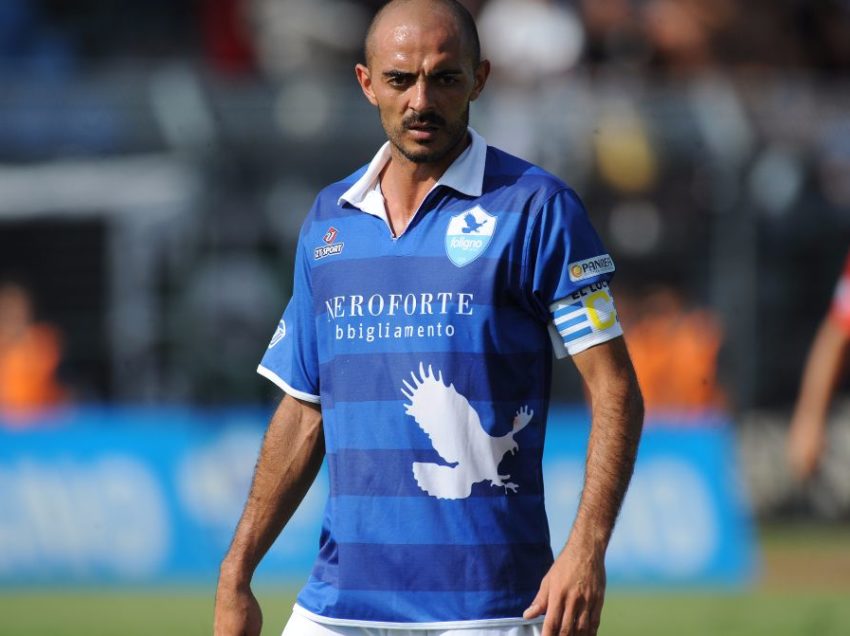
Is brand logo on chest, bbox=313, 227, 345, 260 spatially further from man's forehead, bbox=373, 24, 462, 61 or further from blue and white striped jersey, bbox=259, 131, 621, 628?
A: man's forehead, bbox=373, 24, 462, 61

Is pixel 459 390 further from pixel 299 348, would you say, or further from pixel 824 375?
pixel 824 375

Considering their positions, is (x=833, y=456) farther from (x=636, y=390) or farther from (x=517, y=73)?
(x=636, y=390)

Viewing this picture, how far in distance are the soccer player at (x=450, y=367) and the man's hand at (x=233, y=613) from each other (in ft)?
0.52

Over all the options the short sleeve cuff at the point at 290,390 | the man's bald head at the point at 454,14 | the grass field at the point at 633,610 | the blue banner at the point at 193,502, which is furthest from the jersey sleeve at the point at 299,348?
the blue banner at the point at 193,502

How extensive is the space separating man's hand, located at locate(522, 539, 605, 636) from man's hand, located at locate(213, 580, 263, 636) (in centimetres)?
93

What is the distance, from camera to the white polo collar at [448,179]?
14.1 ft

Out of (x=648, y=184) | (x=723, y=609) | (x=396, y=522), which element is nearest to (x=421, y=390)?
(x=396, y=522)

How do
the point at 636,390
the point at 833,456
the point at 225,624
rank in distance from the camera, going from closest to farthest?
the point at 636,390 < the point at 225,624 < the point at 833,456

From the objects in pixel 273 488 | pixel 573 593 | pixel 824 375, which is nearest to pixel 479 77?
pixel 273 488

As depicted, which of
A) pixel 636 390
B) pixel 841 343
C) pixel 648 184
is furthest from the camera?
pixel 648 184

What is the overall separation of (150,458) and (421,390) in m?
10.2

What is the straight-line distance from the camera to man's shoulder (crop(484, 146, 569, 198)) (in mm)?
4184

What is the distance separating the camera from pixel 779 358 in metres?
17.5

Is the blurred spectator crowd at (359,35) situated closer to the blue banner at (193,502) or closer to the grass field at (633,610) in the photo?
the blue banner at (193,502)
